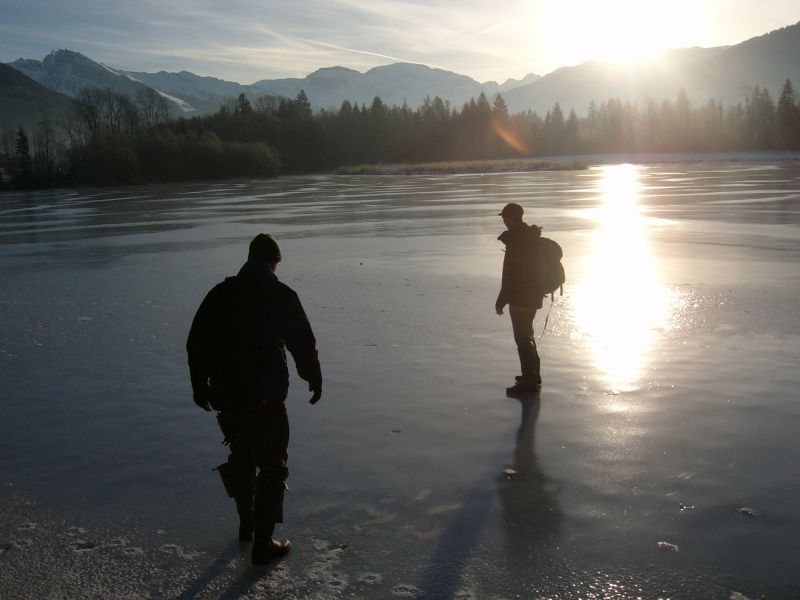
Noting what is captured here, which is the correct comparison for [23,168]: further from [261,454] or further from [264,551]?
[264,551]

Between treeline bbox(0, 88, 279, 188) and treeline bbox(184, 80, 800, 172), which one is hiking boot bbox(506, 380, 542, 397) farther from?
treeline bbox(184, 80, 800, 172)

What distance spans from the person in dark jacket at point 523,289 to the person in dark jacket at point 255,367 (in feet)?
10.5

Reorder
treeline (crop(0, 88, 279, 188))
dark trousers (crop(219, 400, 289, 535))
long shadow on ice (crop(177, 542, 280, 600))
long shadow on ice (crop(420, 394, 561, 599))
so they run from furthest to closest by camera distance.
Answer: treeline (crop(0, 88, 279, 188))
dark trousers (crop(219, 400, 289, 535))
long shadow on ice (crop(420, 394, 561, 599))
long shadow on ice (crop(177, 542, 280, 600))

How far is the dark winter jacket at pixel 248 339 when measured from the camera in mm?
4258

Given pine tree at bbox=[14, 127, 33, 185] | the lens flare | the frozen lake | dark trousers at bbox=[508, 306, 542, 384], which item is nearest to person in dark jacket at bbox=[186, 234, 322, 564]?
the frozen lake

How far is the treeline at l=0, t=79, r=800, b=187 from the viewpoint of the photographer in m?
100

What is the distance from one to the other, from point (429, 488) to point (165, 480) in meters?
1.82

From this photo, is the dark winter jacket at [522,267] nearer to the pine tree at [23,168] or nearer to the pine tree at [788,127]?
the pine tree at [23,168]

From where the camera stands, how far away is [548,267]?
23.4ft

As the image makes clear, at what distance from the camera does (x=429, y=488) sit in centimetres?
510

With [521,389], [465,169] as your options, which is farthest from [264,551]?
[465,169]

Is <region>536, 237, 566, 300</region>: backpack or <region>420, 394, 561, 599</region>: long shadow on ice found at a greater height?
<region>536, 237, 566, 300</region>: backpack

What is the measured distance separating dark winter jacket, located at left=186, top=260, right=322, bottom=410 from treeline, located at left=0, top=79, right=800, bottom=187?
96.4 m

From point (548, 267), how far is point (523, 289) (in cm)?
30
